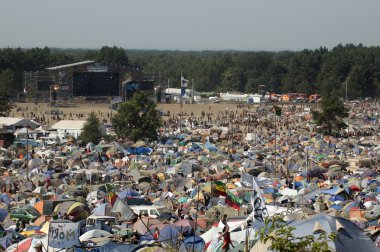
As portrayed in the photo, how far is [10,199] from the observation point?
2197 cm

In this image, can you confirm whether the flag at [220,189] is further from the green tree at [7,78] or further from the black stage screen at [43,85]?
the green tree at [7,78]

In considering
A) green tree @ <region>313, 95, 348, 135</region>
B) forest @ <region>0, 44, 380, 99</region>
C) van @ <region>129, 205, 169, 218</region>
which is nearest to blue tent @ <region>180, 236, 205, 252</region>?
van @ <region>129, 205, 169, 218</region>

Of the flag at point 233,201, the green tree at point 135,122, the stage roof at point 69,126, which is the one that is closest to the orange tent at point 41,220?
the flag at point 233,201

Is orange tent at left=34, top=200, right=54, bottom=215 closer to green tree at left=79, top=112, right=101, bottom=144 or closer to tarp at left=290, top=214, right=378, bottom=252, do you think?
tarp at left=290, top=214, right=378, bottom=252

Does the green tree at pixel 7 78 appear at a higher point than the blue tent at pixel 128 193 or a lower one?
lower

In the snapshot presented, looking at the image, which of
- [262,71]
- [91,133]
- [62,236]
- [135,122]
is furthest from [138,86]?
[62,236]

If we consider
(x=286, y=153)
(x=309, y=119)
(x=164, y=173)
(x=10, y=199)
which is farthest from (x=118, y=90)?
(x=10, y=199)

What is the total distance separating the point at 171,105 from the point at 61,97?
→ 8904mm

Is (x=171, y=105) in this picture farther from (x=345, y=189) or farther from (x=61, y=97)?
(x=345, y=189)

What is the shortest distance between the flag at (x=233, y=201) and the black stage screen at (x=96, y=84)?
177 ft

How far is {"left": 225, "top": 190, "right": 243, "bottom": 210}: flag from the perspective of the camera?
→ 19.6 metres

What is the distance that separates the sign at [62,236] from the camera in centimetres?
1252

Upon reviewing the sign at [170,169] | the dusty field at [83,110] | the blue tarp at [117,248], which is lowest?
the dusty field at [83,110]

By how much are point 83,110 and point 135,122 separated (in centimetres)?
2386
